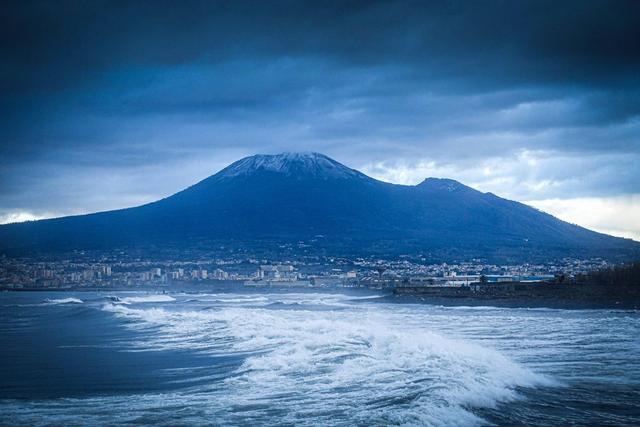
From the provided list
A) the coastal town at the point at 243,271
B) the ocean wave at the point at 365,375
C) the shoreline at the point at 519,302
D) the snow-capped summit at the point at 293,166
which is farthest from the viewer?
the snow-capped summit at the point at 293,166

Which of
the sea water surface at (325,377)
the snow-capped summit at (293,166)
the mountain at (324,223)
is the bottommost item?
the sea water surface at (325,377)

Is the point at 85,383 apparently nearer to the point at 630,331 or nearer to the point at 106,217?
the point at 630,331

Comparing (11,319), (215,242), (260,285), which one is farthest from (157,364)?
(215,242)

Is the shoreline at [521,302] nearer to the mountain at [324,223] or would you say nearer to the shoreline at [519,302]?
the shoreline at [519,302]

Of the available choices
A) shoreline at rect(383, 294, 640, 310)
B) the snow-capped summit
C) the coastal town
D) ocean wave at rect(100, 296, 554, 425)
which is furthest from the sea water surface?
the snow-capped summit

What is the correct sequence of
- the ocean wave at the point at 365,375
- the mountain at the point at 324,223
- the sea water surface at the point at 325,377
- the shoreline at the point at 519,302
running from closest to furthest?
the sea water surface at the point at 325,377 → the ocean wave at the point at 365,375 → the shoreline at the point at 519,302 → the mountain at the point at 324,223

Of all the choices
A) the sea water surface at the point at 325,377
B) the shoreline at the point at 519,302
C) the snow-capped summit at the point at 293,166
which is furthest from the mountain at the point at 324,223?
the sea water surface at the point at 325,377

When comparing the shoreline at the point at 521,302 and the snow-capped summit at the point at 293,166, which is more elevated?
the snow-capped summit at the point at 293,166

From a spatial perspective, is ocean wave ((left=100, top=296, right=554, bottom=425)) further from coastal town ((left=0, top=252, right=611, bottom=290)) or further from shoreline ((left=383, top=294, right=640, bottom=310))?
coastal town ((left=0, top=252, right=611, bottom=290))

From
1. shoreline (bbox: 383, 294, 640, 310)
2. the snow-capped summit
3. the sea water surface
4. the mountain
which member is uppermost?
the snow-capped summit
